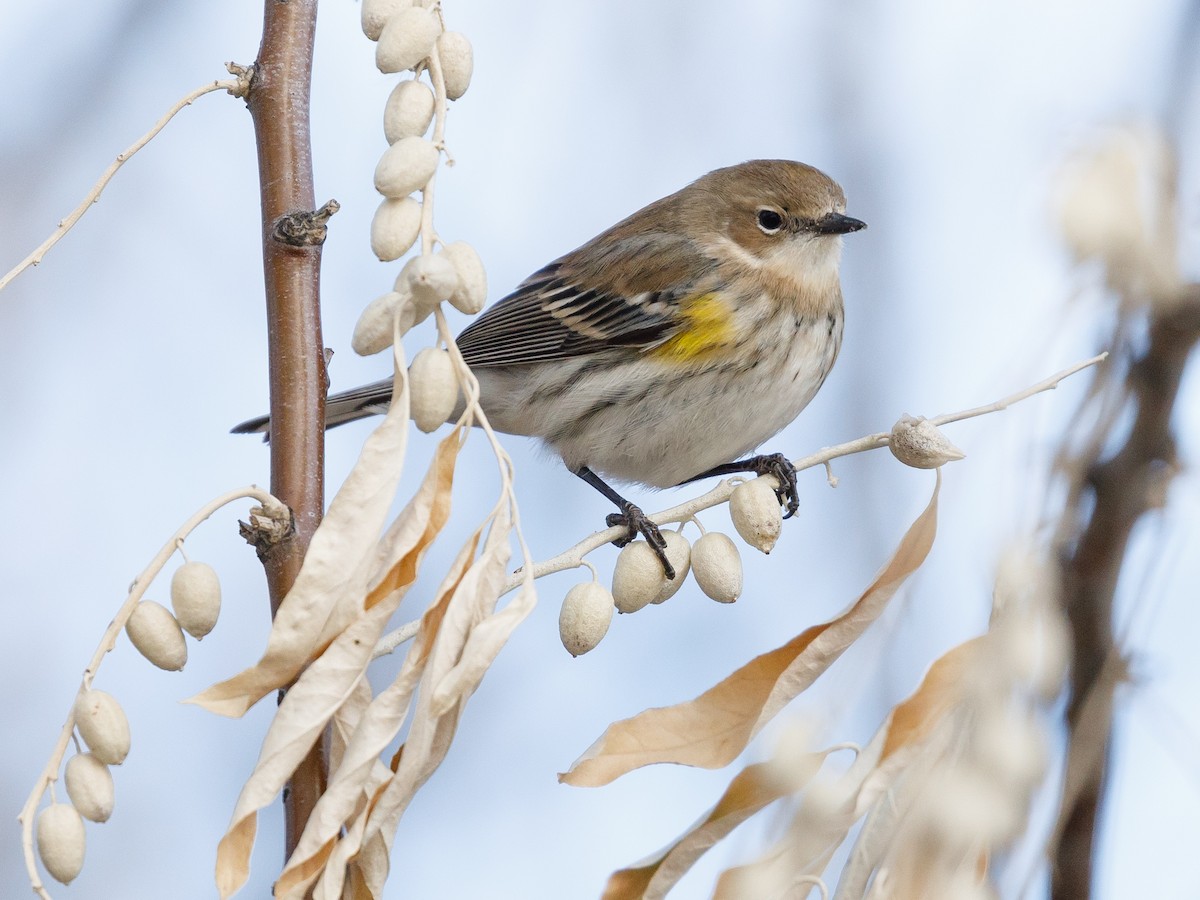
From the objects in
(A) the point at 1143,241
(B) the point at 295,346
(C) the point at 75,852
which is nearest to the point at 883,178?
(A) the point at 1143,241

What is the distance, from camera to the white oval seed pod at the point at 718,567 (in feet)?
5.79

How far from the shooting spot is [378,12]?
146 centimetres

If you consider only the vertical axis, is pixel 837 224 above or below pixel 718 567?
above

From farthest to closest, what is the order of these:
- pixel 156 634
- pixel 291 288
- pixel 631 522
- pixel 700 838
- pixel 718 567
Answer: pixel 631 522, pixel 718 567, pixel 291 288, pixel 700 838, pixel 156 634

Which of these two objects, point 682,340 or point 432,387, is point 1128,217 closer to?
point 432,387

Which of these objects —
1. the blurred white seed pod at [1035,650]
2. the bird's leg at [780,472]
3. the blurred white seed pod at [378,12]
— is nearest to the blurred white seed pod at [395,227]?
the blurred white seed pod at [378,12]

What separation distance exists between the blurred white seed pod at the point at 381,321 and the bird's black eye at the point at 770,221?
2884mm

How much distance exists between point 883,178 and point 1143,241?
3.28 meters

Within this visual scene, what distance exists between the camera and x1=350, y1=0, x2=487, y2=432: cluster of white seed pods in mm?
1293

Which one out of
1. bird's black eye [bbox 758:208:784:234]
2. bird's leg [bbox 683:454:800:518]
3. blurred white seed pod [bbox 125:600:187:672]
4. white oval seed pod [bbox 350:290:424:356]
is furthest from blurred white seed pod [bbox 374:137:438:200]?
bird's black eye [bbox 758:208:784:234]

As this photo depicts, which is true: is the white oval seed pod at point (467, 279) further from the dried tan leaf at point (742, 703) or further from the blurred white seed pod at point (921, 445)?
the blurred white seed pod at point (921, 445)

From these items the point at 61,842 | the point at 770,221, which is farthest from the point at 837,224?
the point at 61,842

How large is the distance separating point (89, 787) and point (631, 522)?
49.6 inches

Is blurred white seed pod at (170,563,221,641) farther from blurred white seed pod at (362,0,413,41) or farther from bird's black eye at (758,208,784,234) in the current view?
bird's black eye at (758,208,784,234)
